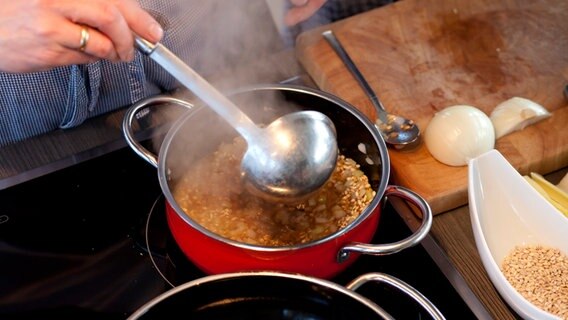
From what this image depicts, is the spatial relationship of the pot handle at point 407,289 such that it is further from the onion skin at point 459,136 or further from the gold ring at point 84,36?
the gold ring at point 84,36

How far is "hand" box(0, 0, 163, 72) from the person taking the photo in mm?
825

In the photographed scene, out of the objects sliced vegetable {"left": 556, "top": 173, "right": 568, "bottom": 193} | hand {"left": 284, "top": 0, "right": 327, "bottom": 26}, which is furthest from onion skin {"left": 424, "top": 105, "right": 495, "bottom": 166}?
hand {"left": 284, "top": 0, "right": 327, "bottom": 26}

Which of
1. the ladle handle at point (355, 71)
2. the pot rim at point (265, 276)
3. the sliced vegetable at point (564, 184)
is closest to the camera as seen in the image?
the pot rim at point (265, 276)

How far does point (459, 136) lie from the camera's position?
3.64ft

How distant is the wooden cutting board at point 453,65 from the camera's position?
3.77ft

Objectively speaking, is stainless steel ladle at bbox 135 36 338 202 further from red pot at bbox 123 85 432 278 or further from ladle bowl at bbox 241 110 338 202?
red pot at bbox 123 85 432 278

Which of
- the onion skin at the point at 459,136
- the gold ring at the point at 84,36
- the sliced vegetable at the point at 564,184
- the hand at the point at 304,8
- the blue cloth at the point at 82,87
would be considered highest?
the gold ring at the point at 84,36

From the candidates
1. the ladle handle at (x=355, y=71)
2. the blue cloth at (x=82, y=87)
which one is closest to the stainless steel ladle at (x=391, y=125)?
the ladle handle at (x=355, y=71)

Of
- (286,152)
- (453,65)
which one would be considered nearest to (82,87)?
(286,152)

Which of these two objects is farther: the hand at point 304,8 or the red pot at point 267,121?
the hand at point 304,8

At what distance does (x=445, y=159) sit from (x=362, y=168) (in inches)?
6.3

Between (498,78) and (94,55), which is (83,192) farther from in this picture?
(498,78)

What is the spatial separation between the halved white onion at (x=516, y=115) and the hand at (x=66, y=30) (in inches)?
27.4

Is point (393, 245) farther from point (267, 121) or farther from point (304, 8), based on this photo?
point (304, 8)
